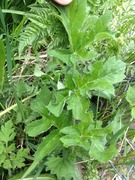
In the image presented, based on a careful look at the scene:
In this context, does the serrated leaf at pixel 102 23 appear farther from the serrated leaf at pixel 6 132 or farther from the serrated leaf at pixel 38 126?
the serrated leaf at pixel 6 132

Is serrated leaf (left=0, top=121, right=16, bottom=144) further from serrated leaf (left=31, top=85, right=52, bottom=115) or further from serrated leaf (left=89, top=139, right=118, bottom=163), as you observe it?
serrated leaf (left=89, top=139, right=118, bottom=163)

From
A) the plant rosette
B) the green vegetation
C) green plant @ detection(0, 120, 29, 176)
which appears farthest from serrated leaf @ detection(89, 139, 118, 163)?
the plant rosette

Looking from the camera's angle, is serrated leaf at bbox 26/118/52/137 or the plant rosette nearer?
the plant rosette

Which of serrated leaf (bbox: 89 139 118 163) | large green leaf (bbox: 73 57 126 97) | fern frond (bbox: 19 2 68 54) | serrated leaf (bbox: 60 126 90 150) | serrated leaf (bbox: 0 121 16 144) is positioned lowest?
serrated leaf (bbox: 0 121 16 144)

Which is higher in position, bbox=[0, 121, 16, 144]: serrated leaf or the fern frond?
the fern frond

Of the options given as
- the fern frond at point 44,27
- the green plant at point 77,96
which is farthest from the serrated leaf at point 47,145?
the fern frond at point 44,27

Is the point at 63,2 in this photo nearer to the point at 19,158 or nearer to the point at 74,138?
the point at 74,138

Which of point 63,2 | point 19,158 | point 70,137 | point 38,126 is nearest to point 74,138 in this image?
point 70,137
